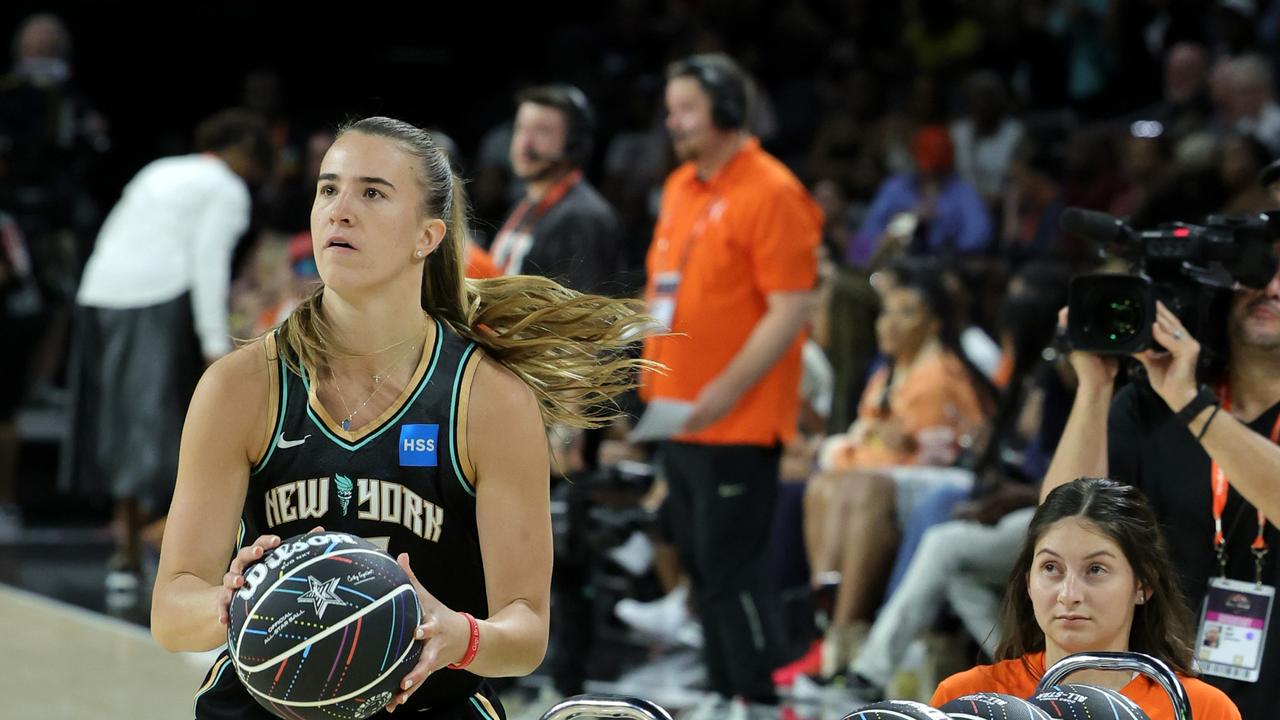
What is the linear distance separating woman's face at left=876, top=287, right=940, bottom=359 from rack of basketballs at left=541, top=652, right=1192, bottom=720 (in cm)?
436

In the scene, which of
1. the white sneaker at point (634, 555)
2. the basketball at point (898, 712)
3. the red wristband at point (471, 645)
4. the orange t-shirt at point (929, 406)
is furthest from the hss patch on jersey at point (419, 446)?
the orange t-shirt at point (929, 406)

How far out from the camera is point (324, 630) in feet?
7.18

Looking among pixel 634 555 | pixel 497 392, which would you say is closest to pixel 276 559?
pixel 497 392

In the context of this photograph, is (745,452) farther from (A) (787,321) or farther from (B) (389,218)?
(B) (389,218)

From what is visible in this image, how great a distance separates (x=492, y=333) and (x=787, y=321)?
251 centimetres

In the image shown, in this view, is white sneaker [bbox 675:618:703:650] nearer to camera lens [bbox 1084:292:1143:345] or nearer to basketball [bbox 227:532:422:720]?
camera lens [bbox 1084:292:1143:345]

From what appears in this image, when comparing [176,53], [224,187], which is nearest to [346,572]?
[224,187]

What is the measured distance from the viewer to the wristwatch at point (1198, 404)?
3.00 metres

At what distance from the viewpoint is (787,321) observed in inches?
209

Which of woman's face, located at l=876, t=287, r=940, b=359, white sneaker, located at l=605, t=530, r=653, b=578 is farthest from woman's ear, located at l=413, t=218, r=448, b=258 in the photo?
woman's face, located at l=876, t=287, r=940, b=359

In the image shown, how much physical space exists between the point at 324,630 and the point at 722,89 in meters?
3.57

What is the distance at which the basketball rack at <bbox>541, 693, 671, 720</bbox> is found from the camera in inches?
92.8

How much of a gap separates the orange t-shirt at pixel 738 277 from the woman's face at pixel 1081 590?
8.26 ft

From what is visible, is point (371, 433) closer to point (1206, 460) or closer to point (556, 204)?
point (1206, 460)
